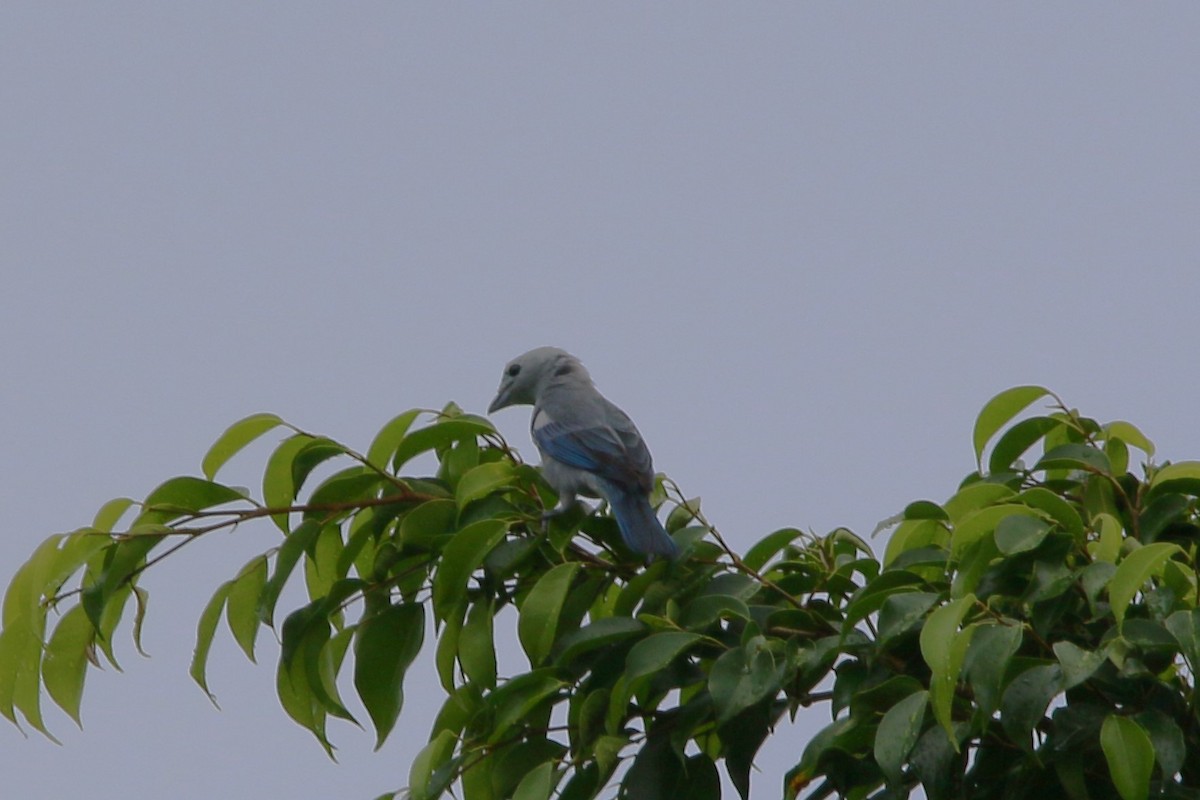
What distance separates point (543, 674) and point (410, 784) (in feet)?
1.09

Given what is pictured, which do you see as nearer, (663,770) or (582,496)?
(663,770)

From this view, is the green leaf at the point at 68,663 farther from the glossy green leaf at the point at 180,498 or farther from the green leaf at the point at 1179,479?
the green leaf at the point at 1179,479

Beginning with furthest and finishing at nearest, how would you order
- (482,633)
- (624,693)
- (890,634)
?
(482,633), (624,693), (890,634)

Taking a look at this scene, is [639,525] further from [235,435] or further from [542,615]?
[235,435]

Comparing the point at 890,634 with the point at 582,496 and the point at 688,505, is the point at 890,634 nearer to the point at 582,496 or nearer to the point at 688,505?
the point at 688,505

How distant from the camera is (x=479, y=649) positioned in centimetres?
320

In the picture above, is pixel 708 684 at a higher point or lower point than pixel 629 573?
lower

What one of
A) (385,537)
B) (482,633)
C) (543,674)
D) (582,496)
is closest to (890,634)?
(543,674)

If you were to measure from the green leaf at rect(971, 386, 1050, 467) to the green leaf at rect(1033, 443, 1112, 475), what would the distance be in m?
0.12

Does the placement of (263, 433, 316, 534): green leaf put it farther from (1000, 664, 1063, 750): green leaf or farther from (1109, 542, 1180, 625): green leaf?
(1109, 542, 1180, 625): green leaf

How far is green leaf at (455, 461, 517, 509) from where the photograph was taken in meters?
3.21

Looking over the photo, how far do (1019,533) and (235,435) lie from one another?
162 cm

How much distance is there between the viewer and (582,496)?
4461 mm

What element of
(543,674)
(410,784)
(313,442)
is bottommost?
(410,784)
